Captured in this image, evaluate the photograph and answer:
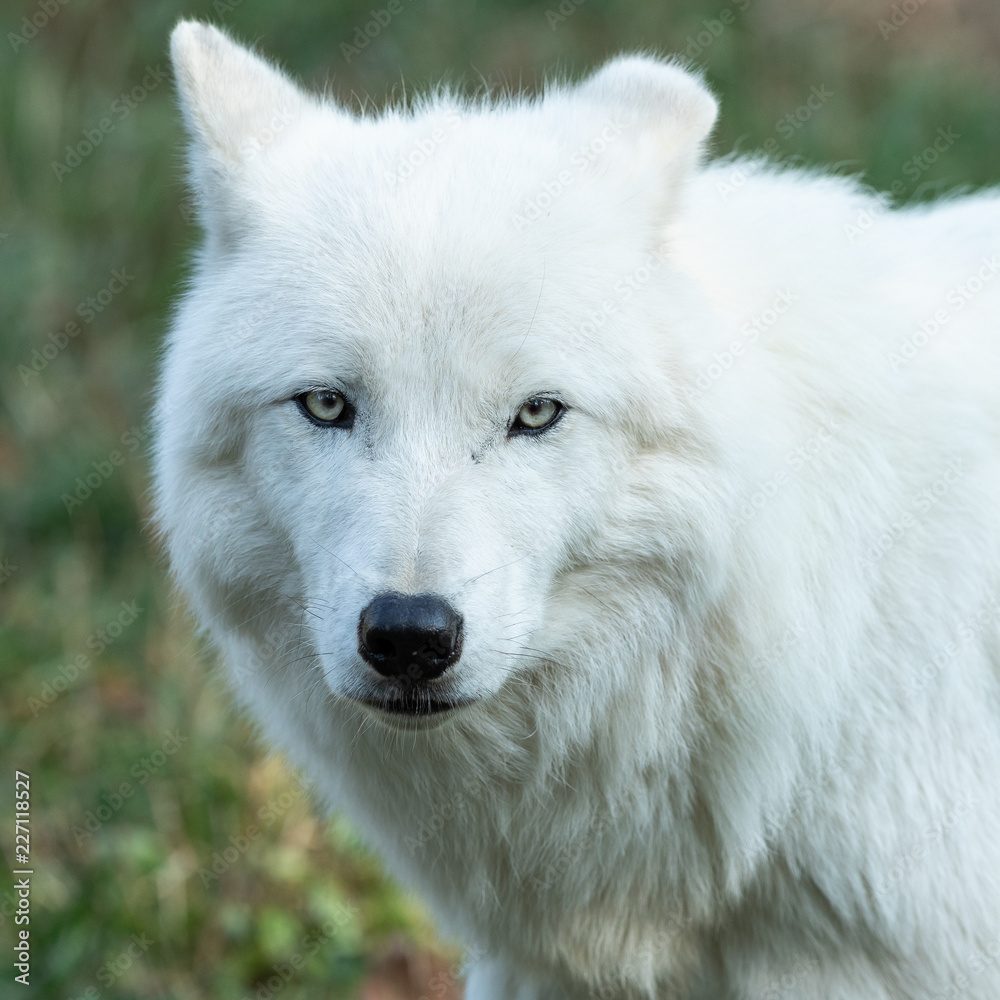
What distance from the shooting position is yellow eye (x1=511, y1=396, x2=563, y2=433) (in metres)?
2.42

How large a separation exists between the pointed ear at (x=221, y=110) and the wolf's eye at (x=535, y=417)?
0.87m

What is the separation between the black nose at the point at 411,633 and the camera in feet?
7.11

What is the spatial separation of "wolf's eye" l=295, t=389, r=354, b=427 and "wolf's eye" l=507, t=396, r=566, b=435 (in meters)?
0.36

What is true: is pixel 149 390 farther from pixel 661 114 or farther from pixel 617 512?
pixel 617 512

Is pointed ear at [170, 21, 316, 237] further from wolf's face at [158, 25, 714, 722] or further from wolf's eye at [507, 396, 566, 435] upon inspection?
wolf's eye at [507, 396, 566, 435]

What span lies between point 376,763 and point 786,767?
972 millimetres

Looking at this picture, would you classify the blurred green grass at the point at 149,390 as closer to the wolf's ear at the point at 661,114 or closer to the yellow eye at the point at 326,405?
the yellow eye at the point at 326,405

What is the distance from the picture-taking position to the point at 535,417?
2.43 metres

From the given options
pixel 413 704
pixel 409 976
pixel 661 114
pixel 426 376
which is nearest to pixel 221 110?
pixel 426 376

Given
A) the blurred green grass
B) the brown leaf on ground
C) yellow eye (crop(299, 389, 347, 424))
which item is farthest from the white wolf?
the blurred green grass

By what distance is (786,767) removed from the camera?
8.64ft

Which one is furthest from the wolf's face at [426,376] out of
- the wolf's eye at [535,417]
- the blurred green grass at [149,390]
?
the blurred green grass at [149,390]

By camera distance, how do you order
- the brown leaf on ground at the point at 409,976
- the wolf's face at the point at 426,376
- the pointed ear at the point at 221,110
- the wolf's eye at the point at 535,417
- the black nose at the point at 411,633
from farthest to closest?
the brown leaf on ground at the point at 409,976, the pointed ear at the point at 221,110, the wolf's eye at the point at 535,417, the wolf's face at the point at 426,376, the black nose at the point at 411,633

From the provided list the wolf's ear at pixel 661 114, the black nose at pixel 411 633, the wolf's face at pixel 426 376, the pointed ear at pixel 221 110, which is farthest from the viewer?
the pointed ear at pixel 221 110
